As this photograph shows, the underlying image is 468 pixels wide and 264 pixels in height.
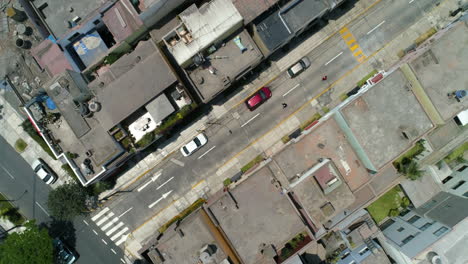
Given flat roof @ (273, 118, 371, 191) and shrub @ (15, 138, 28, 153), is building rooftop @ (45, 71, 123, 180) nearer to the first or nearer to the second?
shrub @ (15, 138, 28, 153)

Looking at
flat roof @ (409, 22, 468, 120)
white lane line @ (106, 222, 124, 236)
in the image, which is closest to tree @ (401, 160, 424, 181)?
flat roof @ (409, 22, 468, 120)

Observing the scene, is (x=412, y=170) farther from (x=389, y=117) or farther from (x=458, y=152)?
(x=389, y=117)

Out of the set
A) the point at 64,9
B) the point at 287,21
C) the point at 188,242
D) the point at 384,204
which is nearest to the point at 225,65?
the point at 287,21

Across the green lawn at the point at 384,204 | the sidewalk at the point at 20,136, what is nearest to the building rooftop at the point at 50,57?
the sidewalk at the point at 20,136

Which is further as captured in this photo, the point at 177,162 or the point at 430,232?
the point at 177,162

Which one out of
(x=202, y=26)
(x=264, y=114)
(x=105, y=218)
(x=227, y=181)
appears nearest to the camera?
(x=202, y=26)

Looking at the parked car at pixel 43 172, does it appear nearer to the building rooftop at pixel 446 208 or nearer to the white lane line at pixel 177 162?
the white lane line at pixel 177 162

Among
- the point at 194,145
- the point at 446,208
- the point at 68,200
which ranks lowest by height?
the point at 446,208
